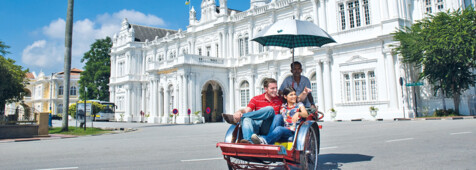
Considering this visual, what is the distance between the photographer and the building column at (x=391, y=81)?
21.5m

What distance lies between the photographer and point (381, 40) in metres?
22.4

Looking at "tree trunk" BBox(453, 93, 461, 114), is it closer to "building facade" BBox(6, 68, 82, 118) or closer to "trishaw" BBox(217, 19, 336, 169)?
"trishaw" BBox(217, 19, 336, 169)

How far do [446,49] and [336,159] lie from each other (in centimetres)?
1588

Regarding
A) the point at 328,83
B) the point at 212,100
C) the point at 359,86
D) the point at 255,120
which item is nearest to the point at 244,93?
the point at 212,100

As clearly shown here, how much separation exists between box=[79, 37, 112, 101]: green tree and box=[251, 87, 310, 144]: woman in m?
50.8

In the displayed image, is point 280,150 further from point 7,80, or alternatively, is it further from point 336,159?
point 7,80

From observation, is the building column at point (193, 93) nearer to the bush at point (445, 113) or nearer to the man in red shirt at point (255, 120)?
the bush at point (445, 113)

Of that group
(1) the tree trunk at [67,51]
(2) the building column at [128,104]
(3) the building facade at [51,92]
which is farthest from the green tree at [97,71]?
(1) the tree trunk at [67,51]

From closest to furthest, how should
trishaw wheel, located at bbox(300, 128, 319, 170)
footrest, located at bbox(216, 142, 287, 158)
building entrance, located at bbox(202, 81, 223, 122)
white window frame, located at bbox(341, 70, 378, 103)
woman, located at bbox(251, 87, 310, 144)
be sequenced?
footrest, located at bbox(216, 142, 287, 158), trishaw wheel, located at bbox(300, 128, 319, 170), woman, located at bbox(251, 87, 310, 144), white window frame, located at bbox(341, 70, 378, 103), building entrance, located at bbox(202, 81, 223, 122)

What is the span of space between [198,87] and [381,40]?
16.3 meters

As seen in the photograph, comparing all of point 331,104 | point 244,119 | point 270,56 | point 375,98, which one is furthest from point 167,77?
point 244,119

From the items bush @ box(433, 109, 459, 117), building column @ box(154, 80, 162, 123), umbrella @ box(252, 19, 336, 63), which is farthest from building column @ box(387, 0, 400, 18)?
building column @ box(154, 80, 162, 123)

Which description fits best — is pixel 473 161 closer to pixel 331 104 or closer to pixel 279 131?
pixel 279 131

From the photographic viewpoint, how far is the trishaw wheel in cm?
433
